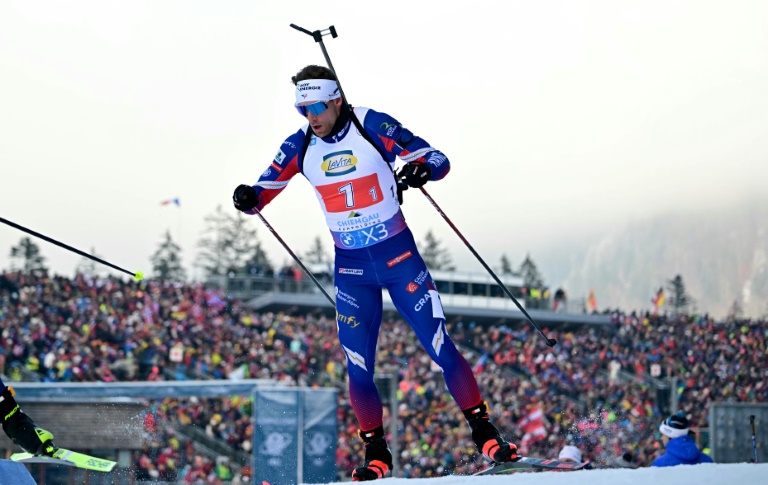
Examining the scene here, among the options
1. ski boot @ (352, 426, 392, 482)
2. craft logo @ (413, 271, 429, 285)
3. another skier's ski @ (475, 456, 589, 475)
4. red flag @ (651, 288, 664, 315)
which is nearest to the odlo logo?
craft logo @ (413, 271, 429, 285)

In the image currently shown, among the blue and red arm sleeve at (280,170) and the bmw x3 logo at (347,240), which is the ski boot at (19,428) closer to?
the blue and red arm sleeve at (280,170)

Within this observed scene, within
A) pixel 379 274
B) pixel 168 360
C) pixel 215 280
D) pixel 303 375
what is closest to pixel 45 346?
pixel 168 360

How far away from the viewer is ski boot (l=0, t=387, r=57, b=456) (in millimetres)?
5719

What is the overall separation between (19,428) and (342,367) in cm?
1872

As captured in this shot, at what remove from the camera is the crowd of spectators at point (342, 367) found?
2044 centimetres

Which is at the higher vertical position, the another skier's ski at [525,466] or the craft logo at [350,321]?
the craft logo at [350,321]

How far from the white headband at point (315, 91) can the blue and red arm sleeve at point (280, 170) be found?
29 centimetres

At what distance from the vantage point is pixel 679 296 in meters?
82.3

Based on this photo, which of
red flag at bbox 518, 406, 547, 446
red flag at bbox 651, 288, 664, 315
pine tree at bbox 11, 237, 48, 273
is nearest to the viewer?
red flag at bbox 518, 406, 547, 446

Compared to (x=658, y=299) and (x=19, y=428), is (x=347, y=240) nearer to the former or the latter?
(x=19, y=428)

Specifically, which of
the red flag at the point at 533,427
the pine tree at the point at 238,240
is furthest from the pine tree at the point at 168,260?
the red flag at the point at 533,427

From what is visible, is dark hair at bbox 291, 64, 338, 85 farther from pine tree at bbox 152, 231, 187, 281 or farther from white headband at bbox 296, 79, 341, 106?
pine tree at bbox 152, 231, 187, 281

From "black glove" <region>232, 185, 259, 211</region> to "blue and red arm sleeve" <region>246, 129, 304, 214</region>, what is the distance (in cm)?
9

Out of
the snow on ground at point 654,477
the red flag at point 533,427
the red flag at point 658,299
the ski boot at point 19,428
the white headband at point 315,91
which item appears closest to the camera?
the snow on ground at point 654,477
